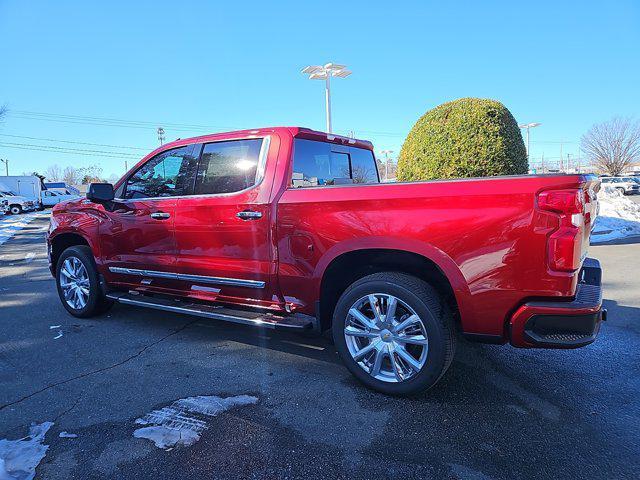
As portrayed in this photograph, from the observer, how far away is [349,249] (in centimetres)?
308

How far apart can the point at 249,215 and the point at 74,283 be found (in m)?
2.88

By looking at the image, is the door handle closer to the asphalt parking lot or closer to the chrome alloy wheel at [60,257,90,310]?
the asphalt parking lot

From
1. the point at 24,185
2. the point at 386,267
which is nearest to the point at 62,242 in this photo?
the point at 386,267

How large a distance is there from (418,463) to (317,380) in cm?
116

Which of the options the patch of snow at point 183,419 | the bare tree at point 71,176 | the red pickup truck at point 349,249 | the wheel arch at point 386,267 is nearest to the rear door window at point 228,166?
the red pickup truck at point 349,249

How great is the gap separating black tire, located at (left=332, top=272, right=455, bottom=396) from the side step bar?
40cm

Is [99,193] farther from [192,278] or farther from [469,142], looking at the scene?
[469,142]

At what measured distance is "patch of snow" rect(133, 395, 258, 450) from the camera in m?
2.58

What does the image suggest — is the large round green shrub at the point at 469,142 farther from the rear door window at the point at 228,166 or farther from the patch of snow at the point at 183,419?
the patch of snow at the point at 183,419

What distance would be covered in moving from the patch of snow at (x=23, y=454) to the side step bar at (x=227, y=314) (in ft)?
4.62

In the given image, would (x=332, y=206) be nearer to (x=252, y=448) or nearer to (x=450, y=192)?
(x=450, y=192)

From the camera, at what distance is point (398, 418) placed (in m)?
2.78

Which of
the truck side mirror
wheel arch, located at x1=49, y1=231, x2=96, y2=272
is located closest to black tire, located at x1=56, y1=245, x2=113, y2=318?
wheel arch, located at x1=49, y1=231, x2=96, y2=272

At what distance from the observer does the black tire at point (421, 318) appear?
9.25 feet
